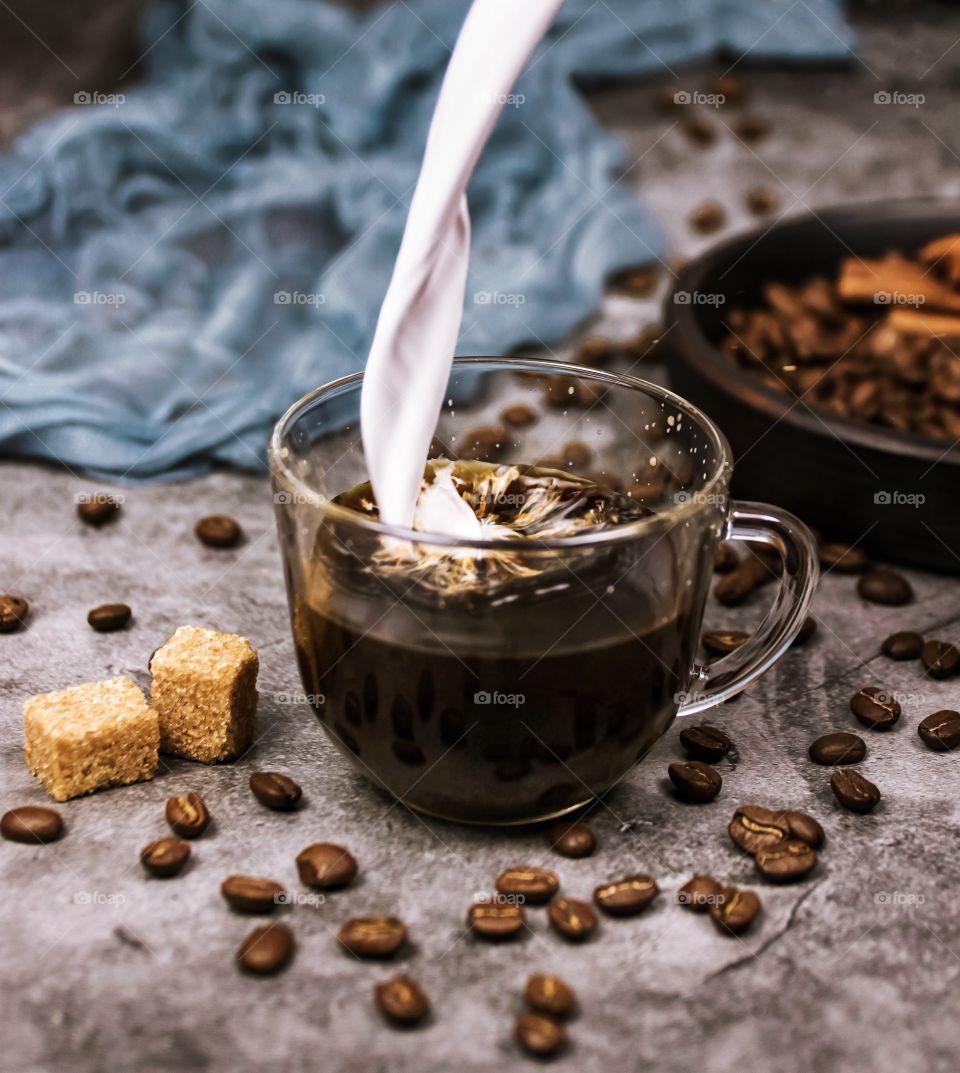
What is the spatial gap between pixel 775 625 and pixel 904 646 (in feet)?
1.24

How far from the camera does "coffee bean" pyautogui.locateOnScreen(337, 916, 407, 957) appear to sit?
4.18 feet

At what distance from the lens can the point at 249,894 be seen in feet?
4.35

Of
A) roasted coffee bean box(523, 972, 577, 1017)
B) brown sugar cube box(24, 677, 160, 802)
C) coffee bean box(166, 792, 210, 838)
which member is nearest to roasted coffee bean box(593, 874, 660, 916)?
roasted coffee bean box(523, 972, 577, 1017)

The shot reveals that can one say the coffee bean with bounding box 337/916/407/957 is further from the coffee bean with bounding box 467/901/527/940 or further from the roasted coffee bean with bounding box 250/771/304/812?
the roasted coffee bean with bounding box 250/771/304/812

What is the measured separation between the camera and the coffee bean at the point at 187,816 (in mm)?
1430

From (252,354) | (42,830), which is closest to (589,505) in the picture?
(42,830)

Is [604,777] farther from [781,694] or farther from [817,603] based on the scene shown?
[817,603]

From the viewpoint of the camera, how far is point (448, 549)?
4.04 feet

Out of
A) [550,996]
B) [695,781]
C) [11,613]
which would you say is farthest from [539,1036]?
[11,613]

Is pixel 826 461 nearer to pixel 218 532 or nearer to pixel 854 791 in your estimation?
pixel 854 791

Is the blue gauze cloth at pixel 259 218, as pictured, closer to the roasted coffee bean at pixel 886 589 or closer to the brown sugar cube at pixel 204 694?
the brown sugar cube at pixel 204 694

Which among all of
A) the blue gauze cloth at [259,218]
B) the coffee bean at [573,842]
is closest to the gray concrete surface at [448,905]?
the coffee bean at [573,842]

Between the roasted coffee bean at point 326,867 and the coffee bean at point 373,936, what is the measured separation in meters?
0.07

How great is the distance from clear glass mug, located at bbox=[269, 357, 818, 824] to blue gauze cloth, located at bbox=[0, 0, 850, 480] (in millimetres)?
945
